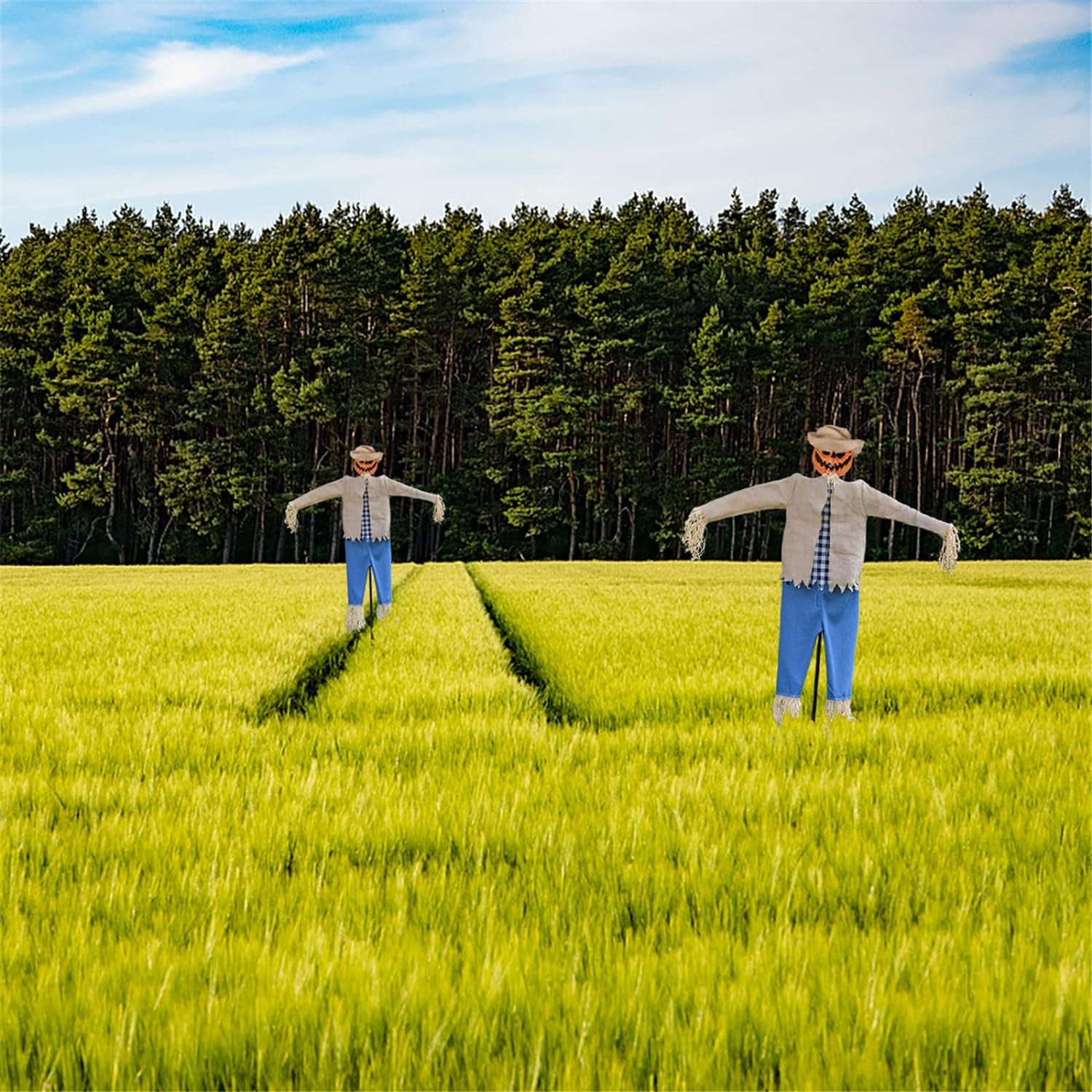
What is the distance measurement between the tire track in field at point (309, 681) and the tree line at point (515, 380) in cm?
4154

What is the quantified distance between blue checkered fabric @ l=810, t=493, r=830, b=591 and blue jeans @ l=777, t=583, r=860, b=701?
56mm

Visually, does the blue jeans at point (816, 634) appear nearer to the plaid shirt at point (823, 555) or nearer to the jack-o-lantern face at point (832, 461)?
the plaid shirt at point (823, 555)

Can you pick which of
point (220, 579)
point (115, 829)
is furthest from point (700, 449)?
point (115, 829)

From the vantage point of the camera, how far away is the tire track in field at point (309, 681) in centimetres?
766

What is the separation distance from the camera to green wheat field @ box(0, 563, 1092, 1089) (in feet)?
8.10

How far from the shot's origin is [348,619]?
43.9 feet

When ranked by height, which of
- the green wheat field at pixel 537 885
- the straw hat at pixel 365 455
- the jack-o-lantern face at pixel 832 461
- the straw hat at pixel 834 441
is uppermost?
the straw hat at pixel 365 455

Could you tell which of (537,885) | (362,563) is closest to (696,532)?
(537,885)

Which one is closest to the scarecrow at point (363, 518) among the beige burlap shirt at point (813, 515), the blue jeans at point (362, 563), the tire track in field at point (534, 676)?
the blue jeans at point (362, 563)

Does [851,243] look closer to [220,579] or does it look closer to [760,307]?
[760,307]

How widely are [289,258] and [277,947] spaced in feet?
189

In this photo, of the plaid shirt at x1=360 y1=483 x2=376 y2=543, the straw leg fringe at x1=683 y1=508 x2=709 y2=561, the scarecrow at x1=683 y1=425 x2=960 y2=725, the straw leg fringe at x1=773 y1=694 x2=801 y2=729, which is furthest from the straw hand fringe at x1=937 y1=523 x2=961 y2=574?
the plaid shirt at x1=360 y1=483 x2=376 y2=543

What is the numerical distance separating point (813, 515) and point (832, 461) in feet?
1.28

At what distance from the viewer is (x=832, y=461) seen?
6840 mm
